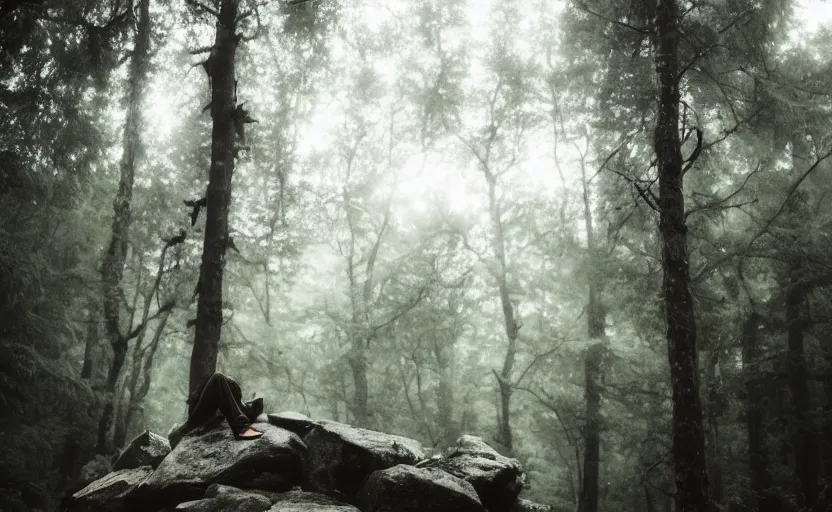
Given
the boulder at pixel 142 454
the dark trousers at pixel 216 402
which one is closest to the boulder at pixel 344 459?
the dark trousers at pixel 216 402

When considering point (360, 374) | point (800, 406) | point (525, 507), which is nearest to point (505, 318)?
point (360, 374)

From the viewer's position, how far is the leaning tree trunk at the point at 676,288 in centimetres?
657

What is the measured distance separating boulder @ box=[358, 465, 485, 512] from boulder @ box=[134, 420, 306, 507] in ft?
3.94

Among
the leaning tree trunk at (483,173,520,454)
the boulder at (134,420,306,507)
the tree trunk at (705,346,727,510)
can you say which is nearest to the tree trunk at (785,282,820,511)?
the tree trunk at (705,346,727,510)

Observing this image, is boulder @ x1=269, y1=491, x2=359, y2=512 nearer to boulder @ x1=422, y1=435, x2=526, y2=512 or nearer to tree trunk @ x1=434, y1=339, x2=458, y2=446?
boulder @ x1=422, y1=435, x2=526, y2=512

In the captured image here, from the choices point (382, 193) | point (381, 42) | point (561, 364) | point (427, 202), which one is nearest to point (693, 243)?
point (561, 364)

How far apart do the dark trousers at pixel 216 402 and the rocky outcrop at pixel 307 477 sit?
19 cm

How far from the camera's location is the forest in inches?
346

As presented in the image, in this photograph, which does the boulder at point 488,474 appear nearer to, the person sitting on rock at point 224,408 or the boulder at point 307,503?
the boulder at point 307,503

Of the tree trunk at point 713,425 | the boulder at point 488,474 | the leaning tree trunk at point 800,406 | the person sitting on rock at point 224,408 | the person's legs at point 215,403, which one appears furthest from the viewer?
the leaning tree trunk at point 800,406

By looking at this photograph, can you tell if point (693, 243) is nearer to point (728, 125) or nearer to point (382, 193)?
point (728, 125)

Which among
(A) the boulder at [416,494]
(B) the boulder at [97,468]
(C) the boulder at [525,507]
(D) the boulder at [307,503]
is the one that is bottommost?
(B) the boulder at [97,468]

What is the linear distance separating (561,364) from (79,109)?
17376 millimetres

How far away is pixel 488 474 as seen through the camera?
18.6 ft
